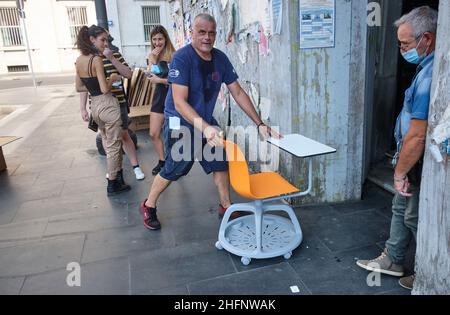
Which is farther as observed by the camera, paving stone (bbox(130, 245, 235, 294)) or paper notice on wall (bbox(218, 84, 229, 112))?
paper notice on wall (bbox(218, 84, 229, 112))

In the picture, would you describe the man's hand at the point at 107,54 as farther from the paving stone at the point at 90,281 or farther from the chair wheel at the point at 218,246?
the chair wheel at the point at 218,246

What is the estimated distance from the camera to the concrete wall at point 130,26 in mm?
18094

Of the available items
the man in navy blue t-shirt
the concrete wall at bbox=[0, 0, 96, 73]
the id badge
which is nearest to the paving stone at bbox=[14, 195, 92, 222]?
the man in navy blue t-shirt

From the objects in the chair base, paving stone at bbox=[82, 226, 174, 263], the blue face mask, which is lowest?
paving stone at bbox=[82, 226, 174, 263]

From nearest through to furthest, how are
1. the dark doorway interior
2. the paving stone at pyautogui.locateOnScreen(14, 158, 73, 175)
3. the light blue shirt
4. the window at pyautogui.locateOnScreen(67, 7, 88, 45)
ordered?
the light blue shirt
the dark doorway interior
the paving stone at pyautogui.locateOnScreen(14, 158, 73, 175)
the window at pyautogui.locateOnScreen(67, 7, 88, 45)

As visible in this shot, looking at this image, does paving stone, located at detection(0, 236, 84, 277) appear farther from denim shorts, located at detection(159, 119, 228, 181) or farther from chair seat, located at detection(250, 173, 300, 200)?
chair seat, located at detection(250, 173, 300, 200)

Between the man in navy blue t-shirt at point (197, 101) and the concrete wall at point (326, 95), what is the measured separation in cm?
54

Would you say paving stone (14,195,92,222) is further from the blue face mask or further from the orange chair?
the blue face mask

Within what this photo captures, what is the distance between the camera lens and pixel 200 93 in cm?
293

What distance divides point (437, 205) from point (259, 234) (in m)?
1.17

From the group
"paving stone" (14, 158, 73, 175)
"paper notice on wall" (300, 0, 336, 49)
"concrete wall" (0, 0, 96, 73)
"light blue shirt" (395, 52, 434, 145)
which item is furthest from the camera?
"concrete wall" (0, 0, 96, 73)

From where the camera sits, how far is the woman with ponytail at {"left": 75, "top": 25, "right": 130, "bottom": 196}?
3.78 meters

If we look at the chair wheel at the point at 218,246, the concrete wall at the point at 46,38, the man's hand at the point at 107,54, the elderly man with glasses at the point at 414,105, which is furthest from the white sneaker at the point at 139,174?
the concrete wall at the point at 46,38

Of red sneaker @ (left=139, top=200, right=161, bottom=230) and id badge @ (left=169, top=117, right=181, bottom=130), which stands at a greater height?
id badge @ (left=169, top=117, right=181, bottom=130)
